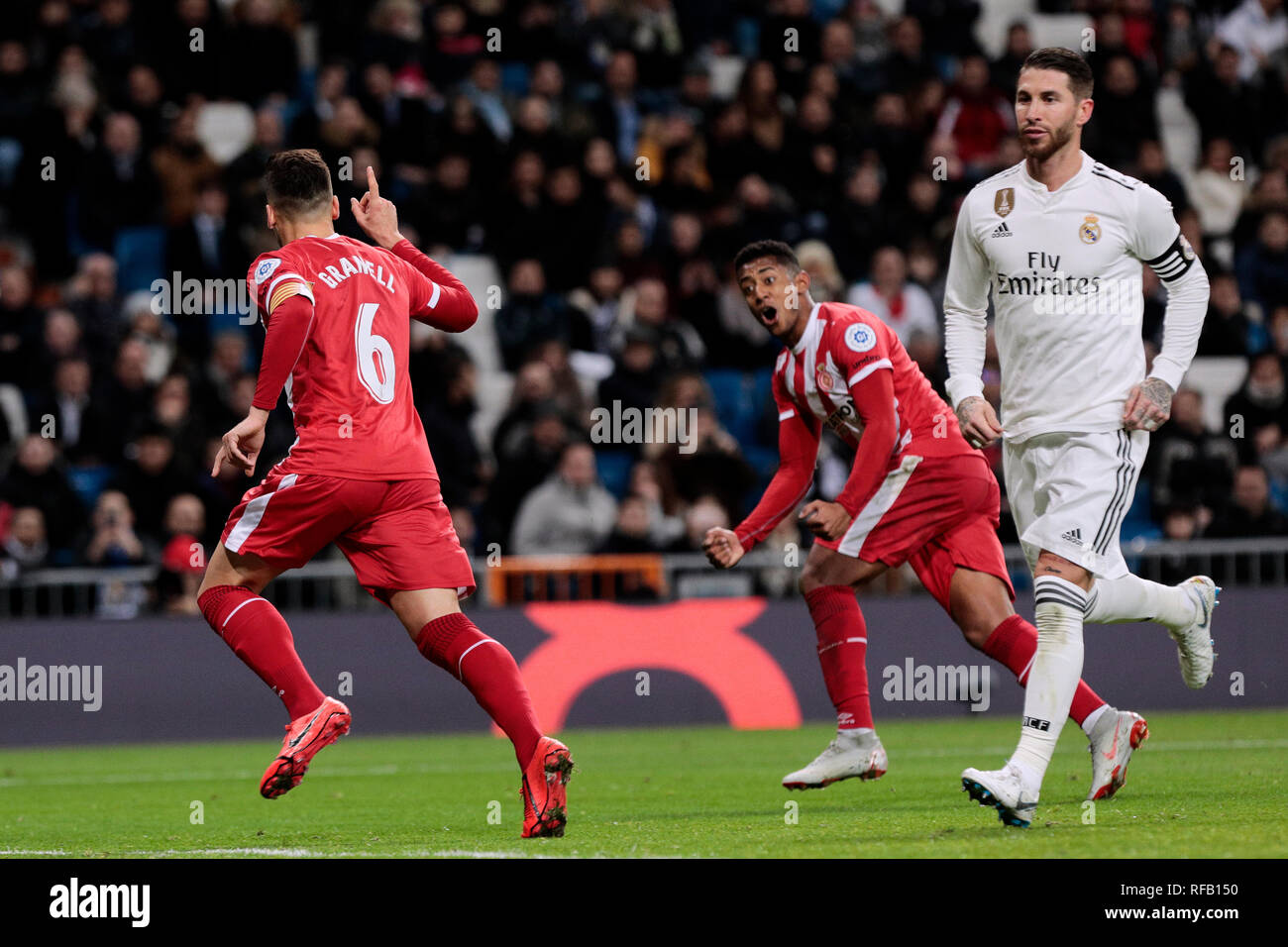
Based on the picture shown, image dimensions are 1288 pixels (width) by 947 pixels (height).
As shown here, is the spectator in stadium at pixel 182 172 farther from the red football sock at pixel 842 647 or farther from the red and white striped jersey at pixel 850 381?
the red football sock at pixel 842 647

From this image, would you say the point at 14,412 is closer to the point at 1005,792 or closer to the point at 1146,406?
the point at 1146,406

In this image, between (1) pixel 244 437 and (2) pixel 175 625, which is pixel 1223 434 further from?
Result: (1) pixel 244 437

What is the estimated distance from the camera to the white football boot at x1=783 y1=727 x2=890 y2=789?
7.60 metres

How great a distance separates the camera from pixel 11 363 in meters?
15.0

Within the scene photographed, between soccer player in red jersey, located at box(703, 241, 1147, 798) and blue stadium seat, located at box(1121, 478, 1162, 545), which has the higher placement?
soccer player in red jersey, located at box(703, 241, 1147, 798)

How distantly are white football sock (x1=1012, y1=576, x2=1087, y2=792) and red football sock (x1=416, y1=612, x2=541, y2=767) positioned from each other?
1.58 metres

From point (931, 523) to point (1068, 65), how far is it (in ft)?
6.86

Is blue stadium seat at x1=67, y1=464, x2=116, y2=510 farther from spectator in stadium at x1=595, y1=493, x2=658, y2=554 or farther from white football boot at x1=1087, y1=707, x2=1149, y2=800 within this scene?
white football boot at x1=1087, y1=707, x2=1149, y2=800

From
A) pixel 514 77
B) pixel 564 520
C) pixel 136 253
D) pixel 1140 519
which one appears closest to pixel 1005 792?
pixel 564 520

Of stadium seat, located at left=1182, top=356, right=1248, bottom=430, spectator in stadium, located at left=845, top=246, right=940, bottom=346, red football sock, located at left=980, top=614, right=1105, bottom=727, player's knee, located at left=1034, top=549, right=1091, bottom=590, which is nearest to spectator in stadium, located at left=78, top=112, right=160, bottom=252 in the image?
spectator in stadium, located at left=845, top=246, right=940, bottom=346

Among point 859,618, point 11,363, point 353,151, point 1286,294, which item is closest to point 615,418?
point 353,151

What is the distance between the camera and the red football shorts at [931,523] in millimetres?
7863

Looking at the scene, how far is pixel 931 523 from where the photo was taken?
25.9 ft
